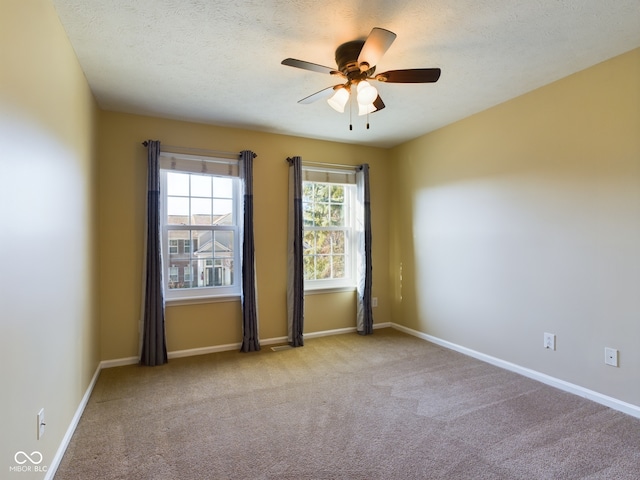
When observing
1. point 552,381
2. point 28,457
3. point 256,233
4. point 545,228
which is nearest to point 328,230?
point 256,233

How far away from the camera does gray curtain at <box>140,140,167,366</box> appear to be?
10.9ft

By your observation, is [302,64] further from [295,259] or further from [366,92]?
[295,259]

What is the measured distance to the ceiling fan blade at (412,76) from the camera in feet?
6.68

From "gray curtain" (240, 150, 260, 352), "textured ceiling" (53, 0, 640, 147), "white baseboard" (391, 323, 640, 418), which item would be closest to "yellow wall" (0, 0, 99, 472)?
"textured ceiling" (53, 0, 640, 147)

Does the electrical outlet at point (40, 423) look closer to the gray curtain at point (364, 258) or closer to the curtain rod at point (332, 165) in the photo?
the curtain rod at point (332, 165)

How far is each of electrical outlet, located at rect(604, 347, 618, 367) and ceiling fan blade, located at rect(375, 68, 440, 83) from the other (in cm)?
229

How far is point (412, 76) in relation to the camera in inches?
82.1

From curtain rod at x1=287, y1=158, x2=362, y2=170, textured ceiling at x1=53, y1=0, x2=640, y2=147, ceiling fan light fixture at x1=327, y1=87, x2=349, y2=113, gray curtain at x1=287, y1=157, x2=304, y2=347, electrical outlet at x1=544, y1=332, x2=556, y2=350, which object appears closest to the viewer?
textured ceiling at x1=53, y1=0, x2=640, y2=147

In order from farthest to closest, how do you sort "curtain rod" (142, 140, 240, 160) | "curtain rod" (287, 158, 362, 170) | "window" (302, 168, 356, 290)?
1. "window" (302, 168, 356, 290)
2. "curtain rod" (287, 158, 362, 170)
3. "curtain rod" (142, 140, 240, 160)

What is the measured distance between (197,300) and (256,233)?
0.97 metres

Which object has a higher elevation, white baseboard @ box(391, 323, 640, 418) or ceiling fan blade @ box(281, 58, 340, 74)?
ceiling fan blade @ box(281, 58, 340, 74)

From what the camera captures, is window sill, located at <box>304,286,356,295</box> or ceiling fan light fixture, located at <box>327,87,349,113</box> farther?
window sill, located at <box>304,286,356,295</box>

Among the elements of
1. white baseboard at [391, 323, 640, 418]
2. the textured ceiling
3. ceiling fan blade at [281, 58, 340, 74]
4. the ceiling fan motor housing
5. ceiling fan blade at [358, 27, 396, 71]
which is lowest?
white baseboard at [391, 323, 640, 418]

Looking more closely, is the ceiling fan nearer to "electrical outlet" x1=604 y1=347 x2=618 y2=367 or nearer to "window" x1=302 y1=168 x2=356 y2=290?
"window" x1=302 y1=168 x2=356 y2=290
